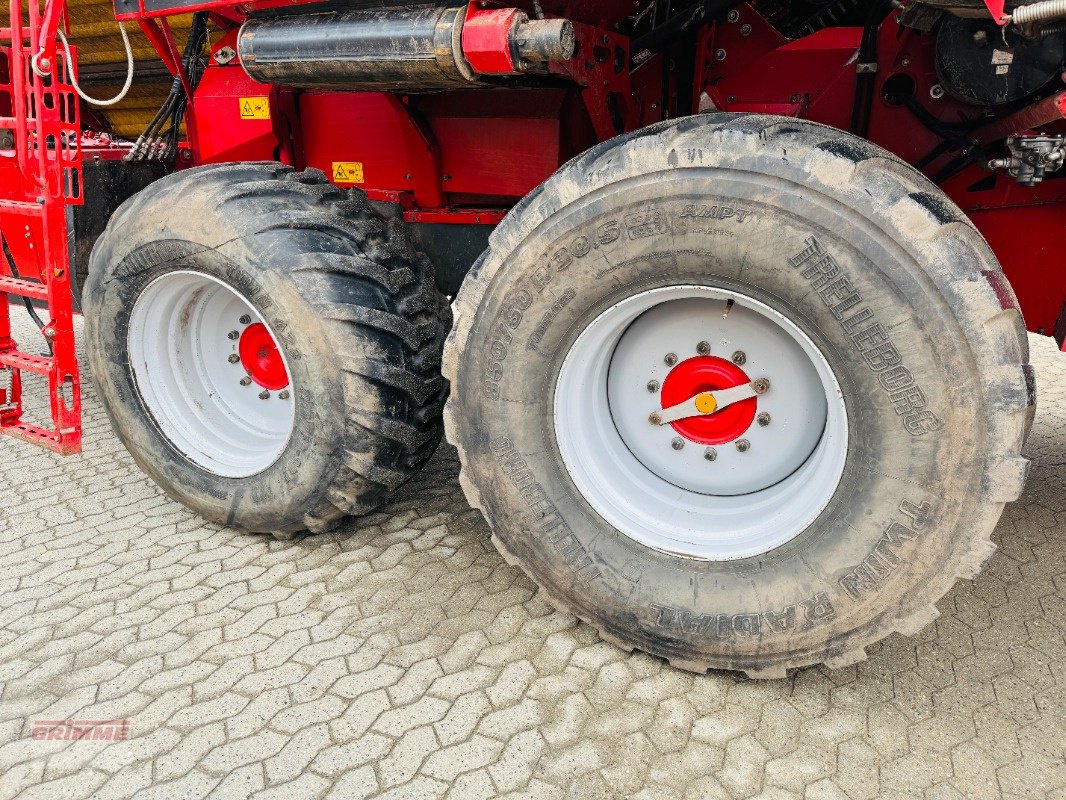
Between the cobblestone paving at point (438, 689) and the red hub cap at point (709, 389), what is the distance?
0.70 metres

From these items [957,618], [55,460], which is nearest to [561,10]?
[957,618]

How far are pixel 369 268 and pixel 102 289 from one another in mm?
1115

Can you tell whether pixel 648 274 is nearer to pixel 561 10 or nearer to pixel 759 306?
pixel 759 306

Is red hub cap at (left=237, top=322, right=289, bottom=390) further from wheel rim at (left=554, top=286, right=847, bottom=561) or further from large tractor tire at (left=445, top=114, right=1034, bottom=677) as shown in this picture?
wheel rim at (left=554, top=286, right=847, bottom=561)

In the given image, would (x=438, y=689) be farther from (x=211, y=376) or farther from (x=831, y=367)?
(x=211, y=376)

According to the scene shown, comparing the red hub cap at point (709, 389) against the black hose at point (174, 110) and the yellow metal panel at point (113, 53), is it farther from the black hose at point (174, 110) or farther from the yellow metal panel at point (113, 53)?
the yellow metal panel at point (113, 53)

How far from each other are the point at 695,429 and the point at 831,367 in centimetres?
53

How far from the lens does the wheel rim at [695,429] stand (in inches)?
92.0

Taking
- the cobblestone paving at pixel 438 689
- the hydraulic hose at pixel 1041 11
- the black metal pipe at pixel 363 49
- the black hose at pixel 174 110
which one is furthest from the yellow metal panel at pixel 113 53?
the hydraulic hose at pixel 1041 11

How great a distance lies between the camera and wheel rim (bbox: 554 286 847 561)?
2.34 m

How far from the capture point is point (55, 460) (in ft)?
13.2

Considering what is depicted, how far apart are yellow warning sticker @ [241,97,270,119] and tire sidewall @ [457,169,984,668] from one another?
5.16ft

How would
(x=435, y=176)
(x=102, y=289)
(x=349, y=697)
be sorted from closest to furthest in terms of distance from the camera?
1. (x=349, y=697)
2. (x=102, y=289)
3. (x=435, y=176)

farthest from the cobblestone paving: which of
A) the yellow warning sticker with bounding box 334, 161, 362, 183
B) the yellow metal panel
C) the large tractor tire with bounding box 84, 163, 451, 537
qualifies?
the yellow metal panel
